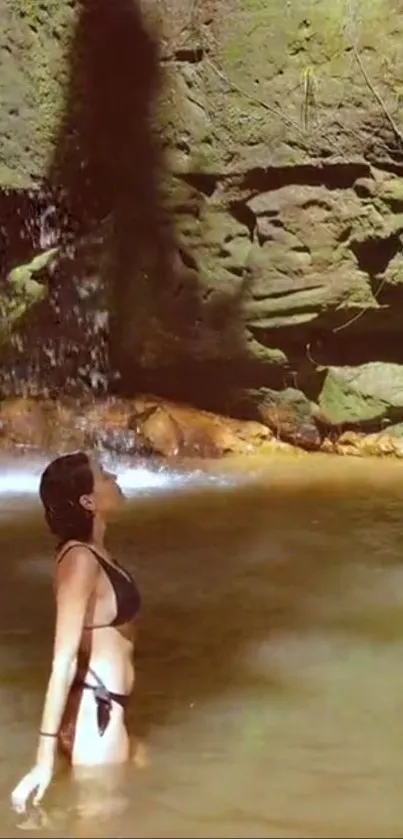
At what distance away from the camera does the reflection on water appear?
2.64 m

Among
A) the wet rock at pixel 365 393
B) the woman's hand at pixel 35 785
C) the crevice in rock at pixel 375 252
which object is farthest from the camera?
the wet rock at pixel 365 393

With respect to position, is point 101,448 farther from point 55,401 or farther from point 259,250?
point 259,250

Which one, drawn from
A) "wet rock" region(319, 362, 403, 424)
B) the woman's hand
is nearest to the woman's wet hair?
the woman's hand

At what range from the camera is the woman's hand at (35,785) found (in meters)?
2.60

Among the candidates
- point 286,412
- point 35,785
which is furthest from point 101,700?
point 286,412

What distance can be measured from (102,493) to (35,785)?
695 mm

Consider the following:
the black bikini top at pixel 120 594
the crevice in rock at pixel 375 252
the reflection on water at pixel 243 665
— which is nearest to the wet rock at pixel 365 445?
the crevice in rock at pixel 375 252

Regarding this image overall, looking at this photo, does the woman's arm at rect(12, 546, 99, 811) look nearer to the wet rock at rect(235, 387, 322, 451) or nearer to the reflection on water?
the reflection on water

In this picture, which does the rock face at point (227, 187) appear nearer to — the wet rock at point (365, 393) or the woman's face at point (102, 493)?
the wet rock at point (365, 393)

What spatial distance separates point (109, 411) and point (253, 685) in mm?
5139

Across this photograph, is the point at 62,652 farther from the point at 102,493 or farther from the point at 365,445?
the point at 365,445

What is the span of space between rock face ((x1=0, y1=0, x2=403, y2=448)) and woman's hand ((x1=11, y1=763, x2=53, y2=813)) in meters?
6.26

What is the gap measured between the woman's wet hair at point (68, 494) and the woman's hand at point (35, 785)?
0.53 m

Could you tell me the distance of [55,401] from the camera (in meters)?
8.84
